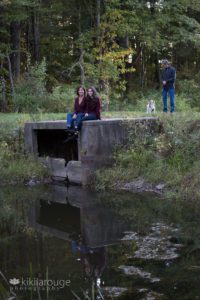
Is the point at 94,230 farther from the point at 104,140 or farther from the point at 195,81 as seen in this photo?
the point at 195,81

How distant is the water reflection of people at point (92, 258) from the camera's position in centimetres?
767

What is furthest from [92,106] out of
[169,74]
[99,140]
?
[169,74]

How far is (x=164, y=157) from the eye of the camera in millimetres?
14805

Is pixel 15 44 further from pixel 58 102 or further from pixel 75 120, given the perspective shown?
pixel 75 120

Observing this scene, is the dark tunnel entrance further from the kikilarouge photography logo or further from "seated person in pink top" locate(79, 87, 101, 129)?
the kikilarouge photography logo

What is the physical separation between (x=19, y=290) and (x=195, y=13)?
3139 centimetres

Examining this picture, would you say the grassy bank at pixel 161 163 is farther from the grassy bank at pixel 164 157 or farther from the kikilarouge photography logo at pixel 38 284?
the kikilarouge photography logo at pixel 38 284

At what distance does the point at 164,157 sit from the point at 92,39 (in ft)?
54.9

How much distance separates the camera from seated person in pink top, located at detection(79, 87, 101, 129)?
1538 cm

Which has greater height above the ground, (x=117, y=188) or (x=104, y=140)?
(x=104, y=140)

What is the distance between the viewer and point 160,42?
104 ft

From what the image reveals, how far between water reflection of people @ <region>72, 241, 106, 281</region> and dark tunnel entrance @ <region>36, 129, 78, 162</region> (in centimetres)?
932

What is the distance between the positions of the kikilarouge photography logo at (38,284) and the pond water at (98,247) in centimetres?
1

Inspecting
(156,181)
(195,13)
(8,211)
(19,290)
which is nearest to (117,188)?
(156,181)
